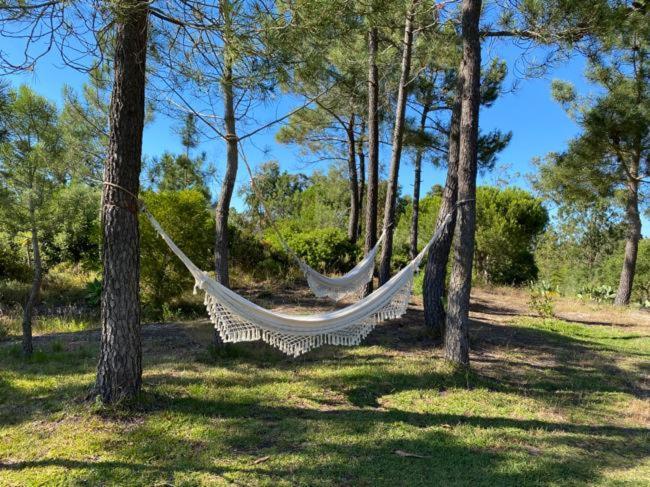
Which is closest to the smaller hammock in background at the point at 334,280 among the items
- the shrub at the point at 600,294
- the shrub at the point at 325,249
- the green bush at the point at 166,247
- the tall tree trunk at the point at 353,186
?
the green bush at the point at 166,247

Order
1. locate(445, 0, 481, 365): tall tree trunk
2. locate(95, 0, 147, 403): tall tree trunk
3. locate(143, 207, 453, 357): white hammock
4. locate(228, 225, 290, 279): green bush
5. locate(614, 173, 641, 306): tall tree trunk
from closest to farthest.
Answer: locate(95, 0, 147, 403): tall tree trunk, locate(143, 207, 453, 357): white hammock, locate(445, 0, 481, 365): tall tree trunk, locate(228, 225, 290, 279): green bush, locate(614, 173, 641, 306): tall tree trunk

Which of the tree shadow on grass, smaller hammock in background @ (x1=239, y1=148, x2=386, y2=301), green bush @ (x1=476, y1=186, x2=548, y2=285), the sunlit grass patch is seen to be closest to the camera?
the tree shadow on grass

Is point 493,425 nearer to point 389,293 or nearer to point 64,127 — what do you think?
point 389,293

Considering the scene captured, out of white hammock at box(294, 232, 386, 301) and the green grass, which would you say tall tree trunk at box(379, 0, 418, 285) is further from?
the green grass

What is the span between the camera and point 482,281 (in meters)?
10.4

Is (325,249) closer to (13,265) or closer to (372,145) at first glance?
(372,145)

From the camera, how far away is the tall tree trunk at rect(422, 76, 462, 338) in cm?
386

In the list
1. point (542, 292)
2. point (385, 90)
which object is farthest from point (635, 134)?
point (385, 90)

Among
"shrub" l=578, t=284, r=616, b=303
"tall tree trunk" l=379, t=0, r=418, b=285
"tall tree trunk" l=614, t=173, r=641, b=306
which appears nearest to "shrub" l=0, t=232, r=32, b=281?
"tall tree trunk" l=379, t=0, r=418, b=285

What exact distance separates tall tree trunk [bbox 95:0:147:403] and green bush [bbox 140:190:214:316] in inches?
118

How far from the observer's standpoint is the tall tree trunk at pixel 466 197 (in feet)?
10.1

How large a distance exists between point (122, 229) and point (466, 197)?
7.03ft

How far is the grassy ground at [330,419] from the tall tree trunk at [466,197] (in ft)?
0.86

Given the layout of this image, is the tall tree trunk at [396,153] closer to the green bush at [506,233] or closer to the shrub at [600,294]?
the shrub at [600,294]
